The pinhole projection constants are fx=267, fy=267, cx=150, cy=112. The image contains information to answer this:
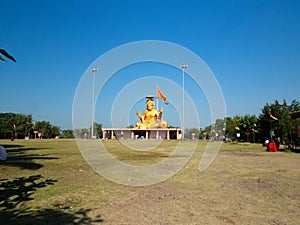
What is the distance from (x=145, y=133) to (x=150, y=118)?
366cm

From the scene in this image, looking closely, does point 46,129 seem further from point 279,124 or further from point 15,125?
point 279,124

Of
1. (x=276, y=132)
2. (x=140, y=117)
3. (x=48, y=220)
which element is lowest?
(x=48, y=220)

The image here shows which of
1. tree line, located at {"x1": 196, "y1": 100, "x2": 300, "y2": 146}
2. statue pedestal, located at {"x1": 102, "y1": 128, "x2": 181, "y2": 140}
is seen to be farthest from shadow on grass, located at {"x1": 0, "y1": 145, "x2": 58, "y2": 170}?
statue pedestal, located at {"x1": 102, "y1": 128, "x2": 181, "y2": 140}

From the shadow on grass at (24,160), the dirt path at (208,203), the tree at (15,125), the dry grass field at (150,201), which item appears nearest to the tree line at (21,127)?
the tree at (15,125)

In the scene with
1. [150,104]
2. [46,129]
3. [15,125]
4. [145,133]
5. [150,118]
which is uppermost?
[150,104]

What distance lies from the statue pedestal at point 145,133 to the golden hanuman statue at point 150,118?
132 centimetres

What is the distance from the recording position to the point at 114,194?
6.05 meters

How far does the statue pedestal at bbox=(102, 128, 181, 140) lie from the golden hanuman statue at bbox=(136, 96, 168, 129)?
132cm

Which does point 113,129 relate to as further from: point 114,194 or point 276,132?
point 114,194

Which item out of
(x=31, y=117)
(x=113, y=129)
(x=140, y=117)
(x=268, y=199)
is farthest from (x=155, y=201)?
(x=31, y=117)

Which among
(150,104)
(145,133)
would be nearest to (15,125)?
(145,133)

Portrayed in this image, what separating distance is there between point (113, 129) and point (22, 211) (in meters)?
54.0

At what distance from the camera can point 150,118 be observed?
60.9 m

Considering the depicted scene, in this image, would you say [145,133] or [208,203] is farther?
[145,133]
